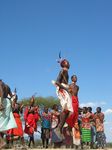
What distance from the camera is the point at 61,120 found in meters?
12.7

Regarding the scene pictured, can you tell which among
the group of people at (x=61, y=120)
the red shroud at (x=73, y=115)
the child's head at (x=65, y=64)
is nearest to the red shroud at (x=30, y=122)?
the group of people at (x=61, y=120)

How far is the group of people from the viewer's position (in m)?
12.7

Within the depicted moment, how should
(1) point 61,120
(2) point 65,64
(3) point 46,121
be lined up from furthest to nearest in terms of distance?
(3) point 46,121 < (2) point 65,64 < (1) point 61,120

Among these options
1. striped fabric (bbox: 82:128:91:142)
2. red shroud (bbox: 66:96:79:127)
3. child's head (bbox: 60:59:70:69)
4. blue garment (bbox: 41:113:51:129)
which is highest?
blue garment (bbox: 41:113:51:129)

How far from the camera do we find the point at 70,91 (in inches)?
519

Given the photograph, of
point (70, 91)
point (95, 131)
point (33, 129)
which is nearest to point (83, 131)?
point (95, 131)

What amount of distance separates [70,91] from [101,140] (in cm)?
717

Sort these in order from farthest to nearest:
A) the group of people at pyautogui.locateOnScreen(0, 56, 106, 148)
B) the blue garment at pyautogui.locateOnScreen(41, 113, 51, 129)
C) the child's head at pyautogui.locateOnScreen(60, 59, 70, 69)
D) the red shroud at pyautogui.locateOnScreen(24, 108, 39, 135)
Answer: the blue garment at pyautogui.locateOnScreen(41, 113, 51, 129) < the red shroud at pyautogui.locateOnScreen(24, 108, 39, 135) < the child's head at pyautogui.locateOnScreen(60, 59, 70, 69) < the group of people at pyautogui.locateOnScreen(0, 56, 106, 148)

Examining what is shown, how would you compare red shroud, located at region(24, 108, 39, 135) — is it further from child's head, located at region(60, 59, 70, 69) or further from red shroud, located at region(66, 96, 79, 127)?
child's head, located at region(60, 59, 70, 69)

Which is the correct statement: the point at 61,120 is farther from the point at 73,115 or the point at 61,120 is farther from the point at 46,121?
the point at 46,121

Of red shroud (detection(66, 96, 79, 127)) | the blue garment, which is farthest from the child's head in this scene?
the blue garment

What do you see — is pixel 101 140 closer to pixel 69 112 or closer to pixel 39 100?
pixel 69 112

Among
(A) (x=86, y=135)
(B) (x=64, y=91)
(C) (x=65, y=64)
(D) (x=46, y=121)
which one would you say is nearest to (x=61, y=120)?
(B) (x=64, y=91)

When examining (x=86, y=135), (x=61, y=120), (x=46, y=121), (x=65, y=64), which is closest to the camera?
(x=61, y=120)
